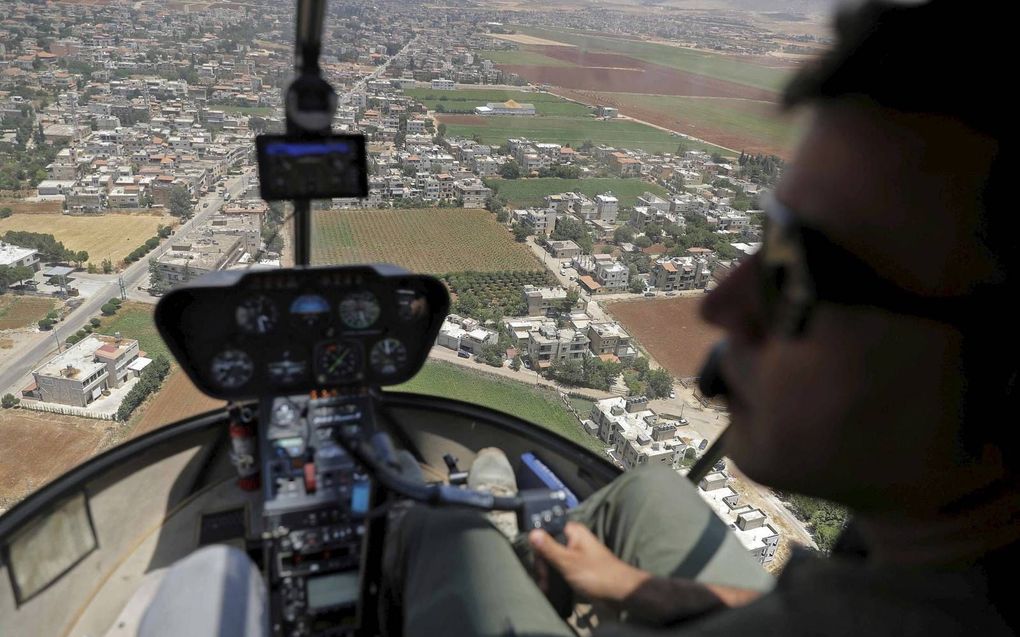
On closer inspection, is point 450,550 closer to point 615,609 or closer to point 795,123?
point 615,609

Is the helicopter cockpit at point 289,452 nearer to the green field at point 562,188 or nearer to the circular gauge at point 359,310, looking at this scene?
the circular gauge at point 359,310

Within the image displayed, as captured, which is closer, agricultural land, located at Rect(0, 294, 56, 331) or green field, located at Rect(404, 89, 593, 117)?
agricultural land, located at Rect(0, 294, 56, 331)

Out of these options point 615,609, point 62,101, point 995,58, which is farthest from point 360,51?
point 62,101

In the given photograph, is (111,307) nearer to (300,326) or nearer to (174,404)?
(174,404)

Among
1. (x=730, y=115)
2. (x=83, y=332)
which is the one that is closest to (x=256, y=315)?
(x=83, y=332)

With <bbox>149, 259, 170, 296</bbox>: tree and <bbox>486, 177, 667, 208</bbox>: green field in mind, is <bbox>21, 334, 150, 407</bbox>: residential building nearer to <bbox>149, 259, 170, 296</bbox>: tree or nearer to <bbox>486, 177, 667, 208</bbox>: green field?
<bbox>149, 259, 170, 296</bbox>: tree

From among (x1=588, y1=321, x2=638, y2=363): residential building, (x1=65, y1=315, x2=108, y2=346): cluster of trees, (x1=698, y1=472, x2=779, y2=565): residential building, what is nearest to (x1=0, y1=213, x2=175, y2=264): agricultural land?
(x1=65, y1=315, x2=108, y2=346): cluster of trees
